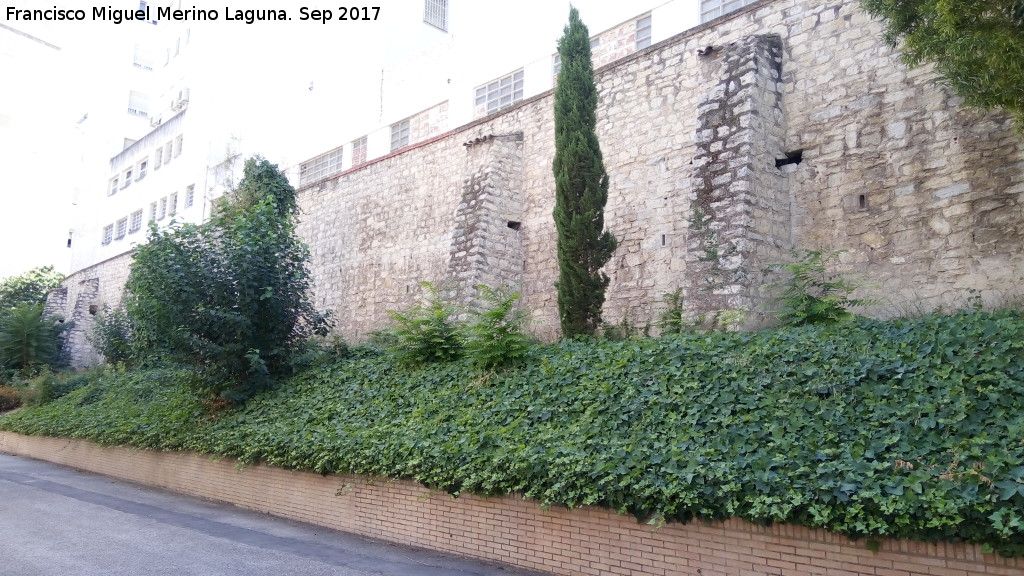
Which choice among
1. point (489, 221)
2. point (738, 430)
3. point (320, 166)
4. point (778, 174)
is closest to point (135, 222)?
point (320, 166)

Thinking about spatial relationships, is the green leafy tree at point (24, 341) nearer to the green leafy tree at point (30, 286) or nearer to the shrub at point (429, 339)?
the green leafy tree at point (30, 286)

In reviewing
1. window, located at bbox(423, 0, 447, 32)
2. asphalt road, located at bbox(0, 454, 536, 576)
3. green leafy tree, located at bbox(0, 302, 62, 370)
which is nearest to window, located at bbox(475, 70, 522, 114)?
window, located at bbox(423, 0, 447, 32)

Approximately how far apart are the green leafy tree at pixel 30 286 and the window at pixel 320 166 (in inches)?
711

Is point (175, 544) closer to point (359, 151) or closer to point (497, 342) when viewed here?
point (497, 342)

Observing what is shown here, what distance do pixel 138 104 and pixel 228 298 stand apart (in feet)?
89.9

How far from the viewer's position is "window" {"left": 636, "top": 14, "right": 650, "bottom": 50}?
53.5ft

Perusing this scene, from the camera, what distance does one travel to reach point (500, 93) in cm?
1945

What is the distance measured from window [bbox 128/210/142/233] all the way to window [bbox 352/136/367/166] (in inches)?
507

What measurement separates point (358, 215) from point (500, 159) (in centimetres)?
592

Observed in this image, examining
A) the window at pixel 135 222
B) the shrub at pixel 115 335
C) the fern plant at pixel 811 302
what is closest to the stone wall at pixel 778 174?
the fern plant at pixel 811 302

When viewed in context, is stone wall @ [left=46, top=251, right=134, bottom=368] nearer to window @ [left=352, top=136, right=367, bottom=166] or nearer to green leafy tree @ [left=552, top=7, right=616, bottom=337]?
window @ [left=352, top=136, right=367, bottom=166]

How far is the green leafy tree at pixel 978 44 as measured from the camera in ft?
22.4

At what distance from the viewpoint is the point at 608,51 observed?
16984 millimetres

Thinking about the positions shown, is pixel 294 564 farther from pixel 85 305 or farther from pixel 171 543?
pixel 85 305
